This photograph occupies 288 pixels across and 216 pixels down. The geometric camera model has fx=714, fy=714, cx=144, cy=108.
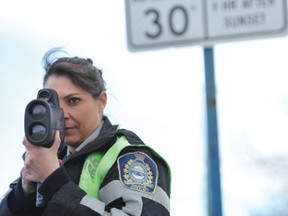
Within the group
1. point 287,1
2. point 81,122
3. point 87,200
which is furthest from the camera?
point 81,122

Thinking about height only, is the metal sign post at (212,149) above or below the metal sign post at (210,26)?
below

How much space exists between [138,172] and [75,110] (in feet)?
1.44

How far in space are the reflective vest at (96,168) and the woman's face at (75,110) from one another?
0.66ft

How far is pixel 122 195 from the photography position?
104 inches

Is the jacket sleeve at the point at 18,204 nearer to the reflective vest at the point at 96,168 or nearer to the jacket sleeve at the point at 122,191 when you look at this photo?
the jacket sleeve at the point at 122,191

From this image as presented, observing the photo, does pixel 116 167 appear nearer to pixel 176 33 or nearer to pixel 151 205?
pixel 151 205

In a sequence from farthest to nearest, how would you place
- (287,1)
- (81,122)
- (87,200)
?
(81,122)
(287,1)
(87,200)

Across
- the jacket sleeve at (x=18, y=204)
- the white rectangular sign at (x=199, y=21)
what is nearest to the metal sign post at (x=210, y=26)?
the white rectangular sign at (x=199, y=21)

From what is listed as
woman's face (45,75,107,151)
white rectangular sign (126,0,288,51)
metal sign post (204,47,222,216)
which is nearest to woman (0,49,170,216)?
woman's face (45,75,107,151)

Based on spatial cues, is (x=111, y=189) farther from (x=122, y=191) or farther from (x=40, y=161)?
(x=40, y=161)

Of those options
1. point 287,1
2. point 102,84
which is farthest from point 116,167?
point 287,1

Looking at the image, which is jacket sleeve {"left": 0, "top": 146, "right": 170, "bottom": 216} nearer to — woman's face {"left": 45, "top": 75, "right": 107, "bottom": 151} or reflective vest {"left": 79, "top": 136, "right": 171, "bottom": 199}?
reflective vest {"left": 79, "top": 136, "right": 171, "bottom": 199}

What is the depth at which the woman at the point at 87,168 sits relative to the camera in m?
2.65

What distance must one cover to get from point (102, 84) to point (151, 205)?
0.71 meters
